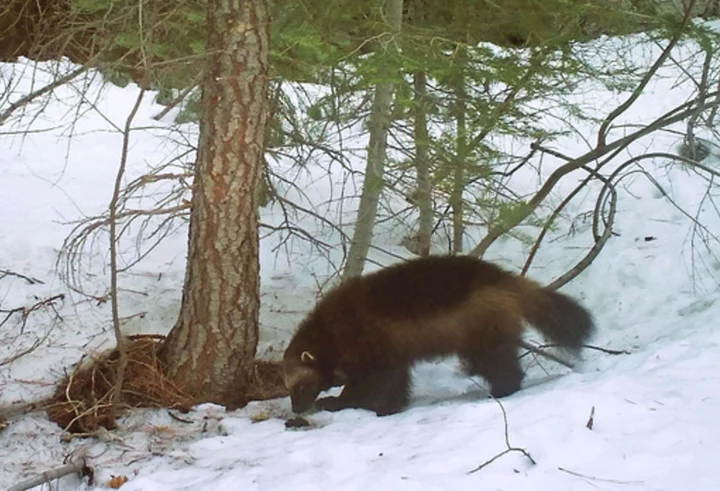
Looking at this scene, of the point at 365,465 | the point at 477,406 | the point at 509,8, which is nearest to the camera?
the point at 365,465

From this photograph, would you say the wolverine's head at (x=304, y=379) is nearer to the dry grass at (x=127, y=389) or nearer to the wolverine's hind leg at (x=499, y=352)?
the dry grass at (x=127, y=389)

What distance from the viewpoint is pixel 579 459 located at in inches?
120

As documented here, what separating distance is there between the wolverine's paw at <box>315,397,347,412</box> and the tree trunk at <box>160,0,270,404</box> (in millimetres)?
551

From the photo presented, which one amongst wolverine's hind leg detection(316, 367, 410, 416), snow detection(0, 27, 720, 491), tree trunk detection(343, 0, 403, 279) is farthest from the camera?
tree trunk detection(343, 0, 403, 279)

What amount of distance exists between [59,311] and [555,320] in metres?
3.96

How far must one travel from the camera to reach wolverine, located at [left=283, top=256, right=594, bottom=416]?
4441mm

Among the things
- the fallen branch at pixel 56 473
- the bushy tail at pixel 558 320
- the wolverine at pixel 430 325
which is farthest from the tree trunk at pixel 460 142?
the fallen branch at pixel 56 473

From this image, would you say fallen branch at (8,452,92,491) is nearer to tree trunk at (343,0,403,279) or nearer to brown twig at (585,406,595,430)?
brown twig at (585,406,595,430)

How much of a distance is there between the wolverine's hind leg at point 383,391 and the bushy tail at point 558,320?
86cm

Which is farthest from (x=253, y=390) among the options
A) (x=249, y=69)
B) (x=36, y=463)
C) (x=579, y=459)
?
(x=579, y=459)

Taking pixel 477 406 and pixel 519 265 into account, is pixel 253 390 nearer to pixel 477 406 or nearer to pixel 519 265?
pixel 477 406

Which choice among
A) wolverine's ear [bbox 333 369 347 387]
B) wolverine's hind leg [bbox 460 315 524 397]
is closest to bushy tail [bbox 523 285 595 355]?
wolverine's hind leg [bbox 460 315 524 397]

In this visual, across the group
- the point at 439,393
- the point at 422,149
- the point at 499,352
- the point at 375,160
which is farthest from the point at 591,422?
the point at 422,149

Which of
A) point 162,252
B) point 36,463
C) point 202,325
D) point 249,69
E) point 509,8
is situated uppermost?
point 509,8
